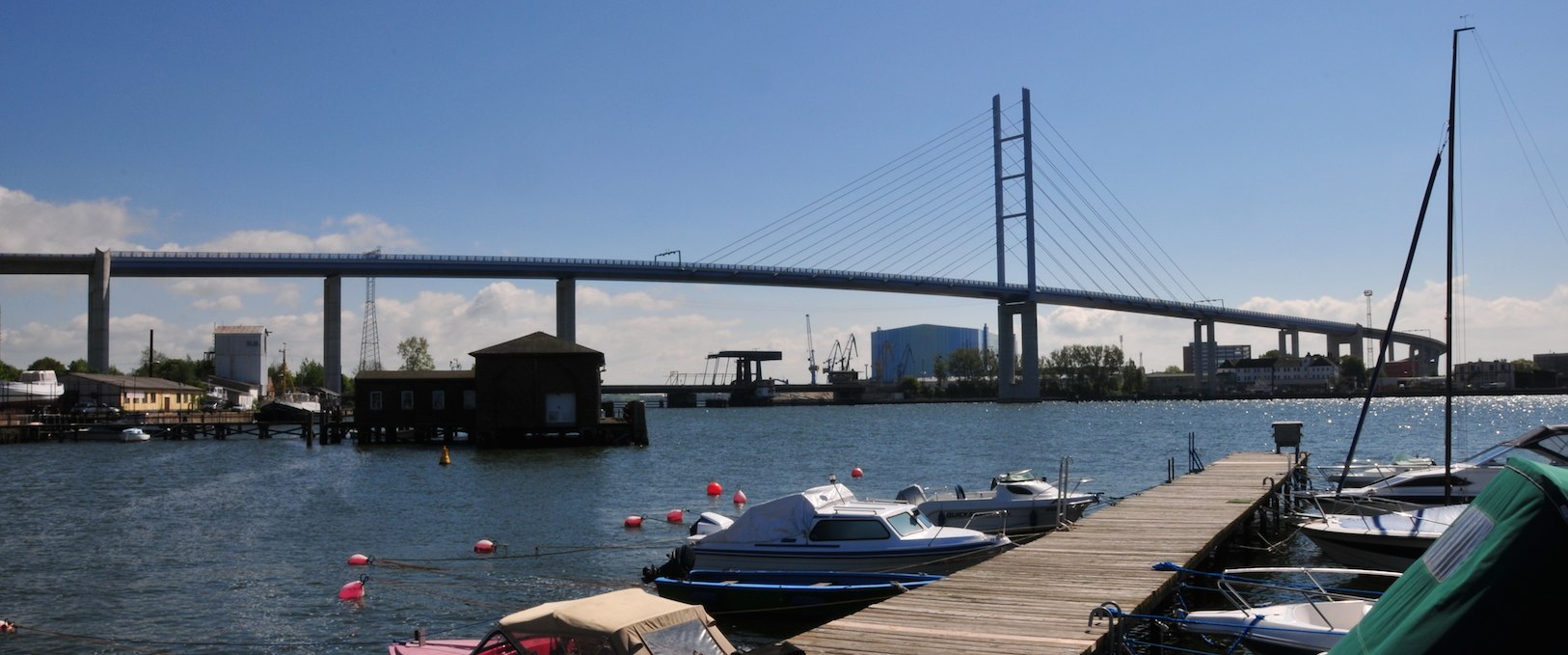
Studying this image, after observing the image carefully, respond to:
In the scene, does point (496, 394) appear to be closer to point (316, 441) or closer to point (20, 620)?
point (316, 441)

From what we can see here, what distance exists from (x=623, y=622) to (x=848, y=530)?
8.34m

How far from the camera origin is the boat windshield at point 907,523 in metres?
18.5

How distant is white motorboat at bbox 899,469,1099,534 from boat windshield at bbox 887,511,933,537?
12.2ft

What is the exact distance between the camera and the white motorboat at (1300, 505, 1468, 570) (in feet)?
59.0

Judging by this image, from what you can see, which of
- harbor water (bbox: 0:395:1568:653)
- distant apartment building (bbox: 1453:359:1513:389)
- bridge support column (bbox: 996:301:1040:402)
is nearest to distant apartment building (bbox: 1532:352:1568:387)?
distant apartment building (bbox: 1453:359:1513:389)

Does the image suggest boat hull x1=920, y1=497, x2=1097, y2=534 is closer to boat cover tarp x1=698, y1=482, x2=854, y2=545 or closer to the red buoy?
boat cover tarp x1=698, y1=482, x2=854, y2=545

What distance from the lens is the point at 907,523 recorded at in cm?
1888

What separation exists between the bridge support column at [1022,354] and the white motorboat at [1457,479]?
10053 cm

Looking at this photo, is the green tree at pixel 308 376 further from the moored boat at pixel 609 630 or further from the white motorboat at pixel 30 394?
the moored boat at pixel 609 630

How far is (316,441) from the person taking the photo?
7500 centimetres

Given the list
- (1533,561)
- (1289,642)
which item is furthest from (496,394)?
(1533,561)

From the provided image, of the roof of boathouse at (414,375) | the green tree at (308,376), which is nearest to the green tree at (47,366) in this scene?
the green tree at (308,376)

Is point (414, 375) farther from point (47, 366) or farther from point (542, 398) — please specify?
point (47, 366)

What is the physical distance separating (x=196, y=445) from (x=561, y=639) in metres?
70.0
